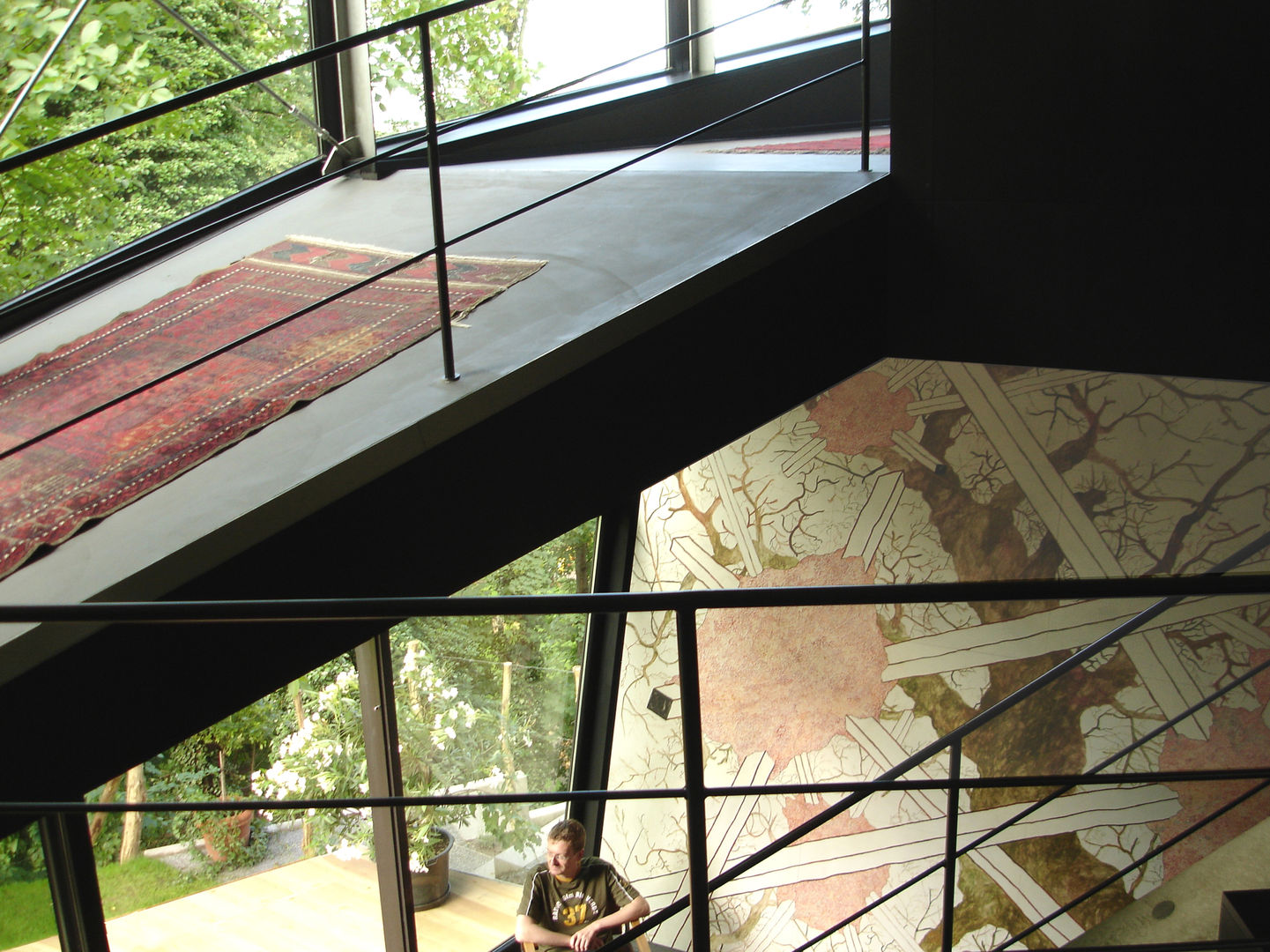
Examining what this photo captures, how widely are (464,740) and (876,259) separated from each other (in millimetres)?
2756

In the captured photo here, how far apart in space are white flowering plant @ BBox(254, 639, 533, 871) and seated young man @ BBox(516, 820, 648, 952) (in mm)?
486

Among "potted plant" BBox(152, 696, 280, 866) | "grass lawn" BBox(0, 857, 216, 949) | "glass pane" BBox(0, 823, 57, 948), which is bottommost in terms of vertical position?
"grass lawn" BBox(0, 857, 216, 949)

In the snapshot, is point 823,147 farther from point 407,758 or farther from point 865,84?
point 407,758

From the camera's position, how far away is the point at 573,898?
3.61 m

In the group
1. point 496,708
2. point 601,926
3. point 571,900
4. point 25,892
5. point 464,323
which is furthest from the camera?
point 496,708

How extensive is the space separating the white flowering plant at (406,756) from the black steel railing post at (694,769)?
2674 mm

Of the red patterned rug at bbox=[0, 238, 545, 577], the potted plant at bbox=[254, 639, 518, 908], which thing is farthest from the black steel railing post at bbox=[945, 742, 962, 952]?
the potted plant at bbox=[254, 639, 518, 908]

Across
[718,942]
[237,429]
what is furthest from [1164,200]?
[718,942]

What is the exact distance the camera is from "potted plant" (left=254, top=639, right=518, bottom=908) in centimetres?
379

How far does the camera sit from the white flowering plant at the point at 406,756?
3785mm

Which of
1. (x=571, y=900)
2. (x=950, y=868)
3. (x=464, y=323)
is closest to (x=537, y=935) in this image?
(x=571, y=900)

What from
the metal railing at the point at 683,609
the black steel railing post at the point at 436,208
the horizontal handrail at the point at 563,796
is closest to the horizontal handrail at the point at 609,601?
the metal railing at the point at 683,609

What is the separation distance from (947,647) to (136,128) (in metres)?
3.21

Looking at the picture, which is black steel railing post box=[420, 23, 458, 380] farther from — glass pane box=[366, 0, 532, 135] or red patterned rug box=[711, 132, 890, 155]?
glass pane box=[366, 0, 532, 135]
